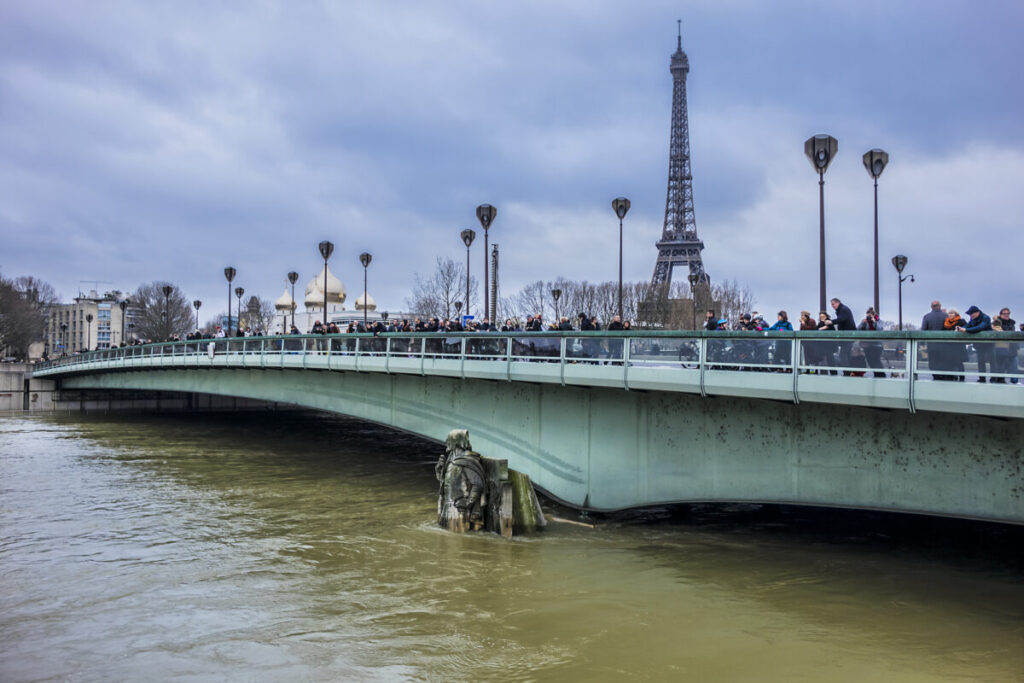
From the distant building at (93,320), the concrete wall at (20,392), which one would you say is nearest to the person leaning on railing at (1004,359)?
the concrete wall at (20,392)

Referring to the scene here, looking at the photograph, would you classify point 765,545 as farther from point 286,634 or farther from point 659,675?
point 286,634

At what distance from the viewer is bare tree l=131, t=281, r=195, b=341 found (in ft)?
353

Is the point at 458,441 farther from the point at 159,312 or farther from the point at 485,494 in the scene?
the point at 159,312

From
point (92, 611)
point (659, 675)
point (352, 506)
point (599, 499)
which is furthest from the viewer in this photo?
point (352, 506)

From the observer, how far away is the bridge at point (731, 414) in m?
12.1

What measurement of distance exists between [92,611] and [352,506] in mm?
9380

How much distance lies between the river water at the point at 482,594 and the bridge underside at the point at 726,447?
4.66 ft

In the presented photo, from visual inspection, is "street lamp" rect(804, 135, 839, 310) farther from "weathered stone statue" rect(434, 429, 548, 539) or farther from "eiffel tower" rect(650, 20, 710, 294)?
"eiffel tower" rect(650, 20, 710, 294)

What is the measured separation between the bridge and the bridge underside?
0.09 ft

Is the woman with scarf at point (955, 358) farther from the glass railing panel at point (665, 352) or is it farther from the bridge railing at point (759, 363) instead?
the glass railing panel at point (665, 352)

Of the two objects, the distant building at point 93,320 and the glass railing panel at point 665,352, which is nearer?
the glass railing panel at point 665,352

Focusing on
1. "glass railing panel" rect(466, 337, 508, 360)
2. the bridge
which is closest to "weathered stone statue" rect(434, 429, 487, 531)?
the bridge

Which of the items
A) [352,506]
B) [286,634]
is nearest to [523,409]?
[352,506]

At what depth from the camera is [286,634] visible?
11.2m
